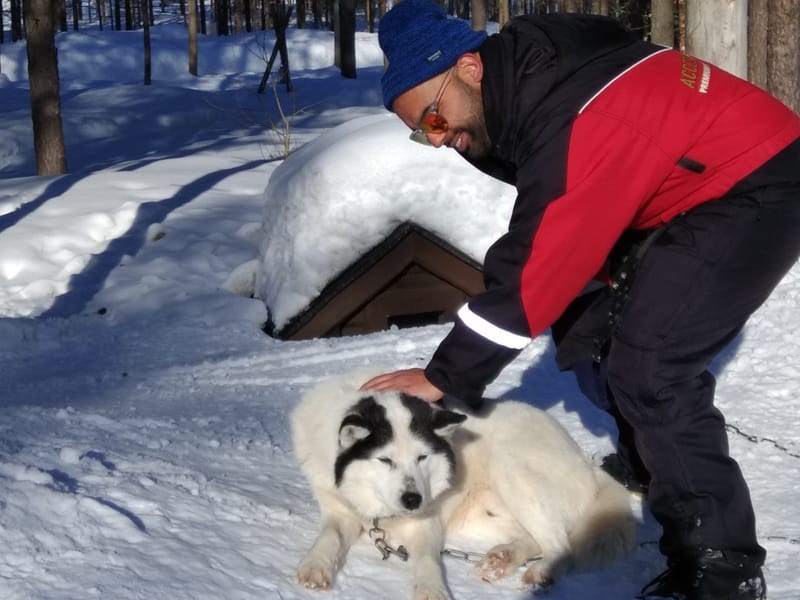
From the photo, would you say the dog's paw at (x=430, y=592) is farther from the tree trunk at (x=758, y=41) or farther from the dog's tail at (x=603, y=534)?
the tree trunk at (x=758, y=41)

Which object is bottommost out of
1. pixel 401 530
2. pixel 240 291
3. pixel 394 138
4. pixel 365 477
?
pixel 240 291

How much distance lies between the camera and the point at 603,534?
3.19 metres

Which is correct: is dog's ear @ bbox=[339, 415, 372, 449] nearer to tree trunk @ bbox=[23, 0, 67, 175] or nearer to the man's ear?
the man's ear

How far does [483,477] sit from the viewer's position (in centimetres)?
356

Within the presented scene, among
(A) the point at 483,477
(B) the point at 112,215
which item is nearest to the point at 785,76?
(B) the point at 112,215

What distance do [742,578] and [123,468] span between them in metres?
2.12

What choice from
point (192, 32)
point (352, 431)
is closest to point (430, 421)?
point (352, 431)

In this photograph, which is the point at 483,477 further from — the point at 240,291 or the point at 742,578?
the point at 240,291

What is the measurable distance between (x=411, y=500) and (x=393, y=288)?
12.3 ft

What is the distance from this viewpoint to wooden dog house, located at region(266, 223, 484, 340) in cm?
668

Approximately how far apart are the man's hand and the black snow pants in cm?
63

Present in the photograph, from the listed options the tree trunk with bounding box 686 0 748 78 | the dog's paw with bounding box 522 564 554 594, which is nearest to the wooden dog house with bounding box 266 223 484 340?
the tree trunk with bounding box 686 0 748 78

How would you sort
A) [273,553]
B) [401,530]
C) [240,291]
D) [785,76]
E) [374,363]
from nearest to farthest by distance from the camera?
[273,553]
[401,530]
[374,363]
[240,291]
[785,76]

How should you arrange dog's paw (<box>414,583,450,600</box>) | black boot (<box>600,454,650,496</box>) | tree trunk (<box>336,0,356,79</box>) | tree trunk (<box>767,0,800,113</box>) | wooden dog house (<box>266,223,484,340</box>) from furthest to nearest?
1. tree trunk (<box>336,0,356,79</box>)
2. tree trunk (<box>767,0,800,113</box>)
3. wooden dog house (<box>266,223,484,340</box>)
4. black boot (<box>600,454,650,496</box>)
5. dog's paw (<box>414,583,450,600</box>)
